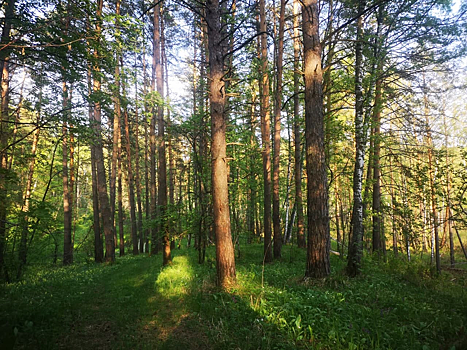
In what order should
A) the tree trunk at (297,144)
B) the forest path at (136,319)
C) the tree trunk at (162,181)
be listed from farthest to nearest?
the tree trunk at (297,144) → the tree trunk at (162,181) → the forest path at (136,319)

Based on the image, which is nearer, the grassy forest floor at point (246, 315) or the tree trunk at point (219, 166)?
the grassy forest floor at point (246, 315)

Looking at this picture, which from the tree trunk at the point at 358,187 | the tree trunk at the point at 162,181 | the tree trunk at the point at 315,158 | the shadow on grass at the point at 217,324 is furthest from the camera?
the tree trunk at the point at 162,181

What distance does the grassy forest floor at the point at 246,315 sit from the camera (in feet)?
11.2

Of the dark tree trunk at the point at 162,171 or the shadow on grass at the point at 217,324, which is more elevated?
the dark tree trunk at the point at 162,171

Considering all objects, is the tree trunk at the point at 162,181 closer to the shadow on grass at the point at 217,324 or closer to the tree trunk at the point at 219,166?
the shadow on grass at the point at 217,324

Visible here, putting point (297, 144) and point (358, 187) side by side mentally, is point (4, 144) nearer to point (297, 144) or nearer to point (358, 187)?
point (358, 187)

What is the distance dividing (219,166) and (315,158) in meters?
2.51

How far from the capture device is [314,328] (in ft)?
11.8

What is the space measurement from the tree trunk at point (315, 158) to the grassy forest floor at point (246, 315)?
2.20 feet

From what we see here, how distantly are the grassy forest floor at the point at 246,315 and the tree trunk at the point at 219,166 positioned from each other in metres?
0.68

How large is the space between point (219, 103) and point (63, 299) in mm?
6362

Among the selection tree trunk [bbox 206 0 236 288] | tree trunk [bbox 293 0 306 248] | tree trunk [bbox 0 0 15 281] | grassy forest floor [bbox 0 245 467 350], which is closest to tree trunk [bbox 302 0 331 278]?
grassy forest floor [bbox 0 245 467 350]

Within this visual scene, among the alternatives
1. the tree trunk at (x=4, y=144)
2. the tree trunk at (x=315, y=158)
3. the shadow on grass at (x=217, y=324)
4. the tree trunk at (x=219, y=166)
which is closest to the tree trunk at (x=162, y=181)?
the shadow on grass at (x=217, y=324)

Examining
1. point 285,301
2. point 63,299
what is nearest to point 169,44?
point 63,299
